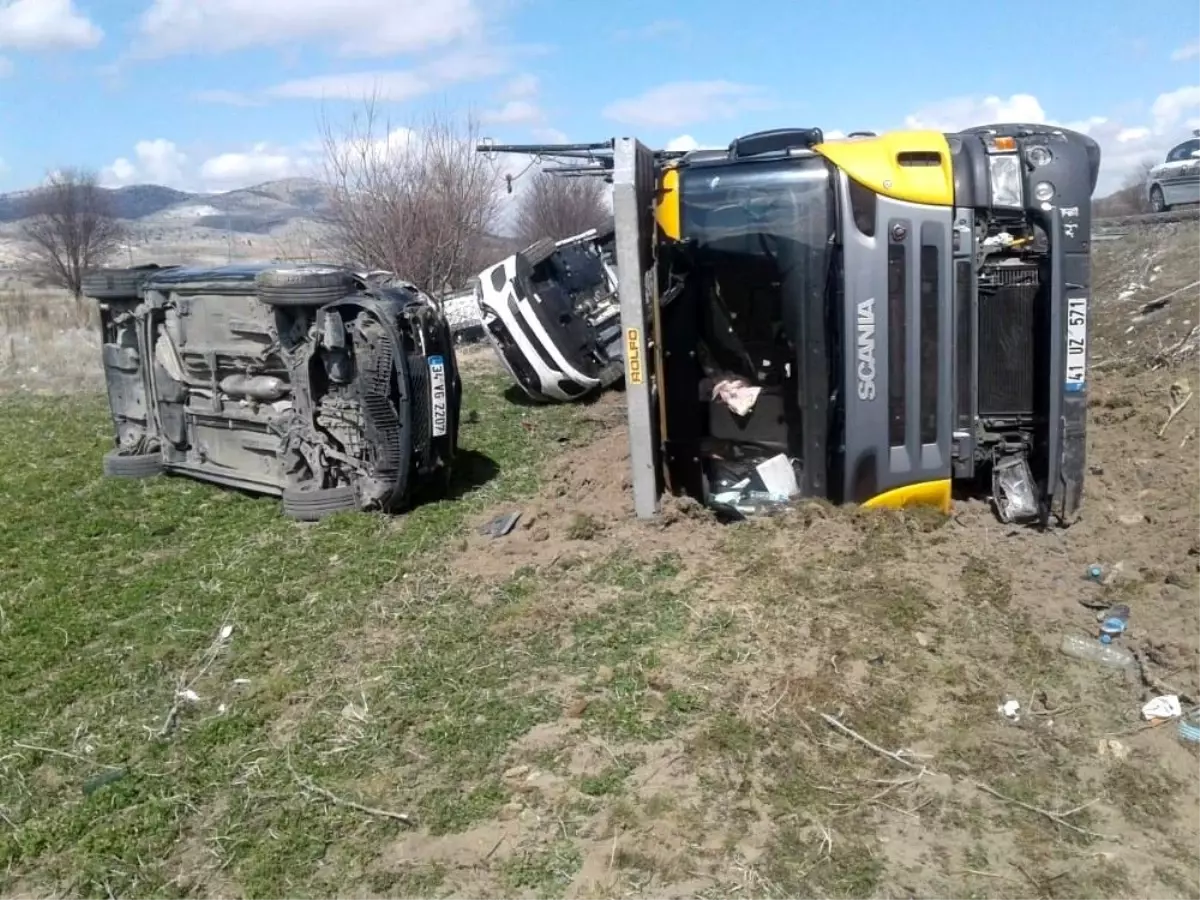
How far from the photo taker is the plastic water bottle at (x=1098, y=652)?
448 cm

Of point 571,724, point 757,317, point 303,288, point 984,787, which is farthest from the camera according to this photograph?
point 303,288

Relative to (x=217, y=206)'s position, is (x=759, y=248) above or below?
below

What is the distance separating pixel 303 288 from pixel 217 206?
468 ft

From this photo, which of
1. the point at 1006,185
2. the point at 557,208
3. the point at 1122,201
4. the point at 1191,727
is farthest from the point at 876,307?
the point at 1122,201

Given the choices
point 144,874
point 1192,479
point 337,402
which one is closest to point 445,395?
point 337,402

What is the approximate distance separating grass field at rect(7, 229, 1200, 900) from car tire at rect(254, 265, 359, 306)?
1.60 meters

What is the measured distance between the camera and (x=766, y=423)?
5934 millimetres

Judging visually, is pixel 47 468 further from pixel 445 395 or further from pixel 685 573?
pixel 685 573

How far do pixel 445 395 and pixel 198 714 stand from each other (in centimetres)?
328

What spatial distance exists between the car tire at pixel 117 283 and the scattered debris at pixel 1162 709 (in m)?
7.77

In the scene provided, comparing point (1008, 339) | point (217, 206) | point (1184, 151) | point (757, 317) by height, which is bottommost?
point (1008, 339)

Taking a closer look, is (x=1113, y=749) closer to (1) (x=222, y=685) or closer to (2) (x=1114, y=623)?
(2) (x=1114, y=623)

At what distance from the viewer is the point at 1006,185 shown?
5508 mm

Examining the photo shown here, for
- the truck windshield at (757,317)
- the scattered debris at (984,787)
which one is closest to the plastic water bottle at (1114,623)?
the scattered debris at (984,787)
